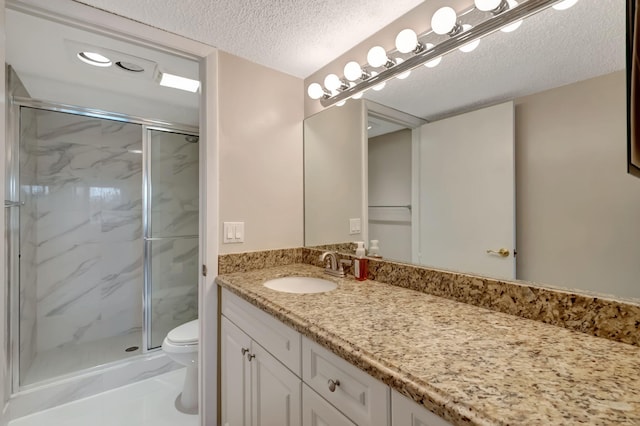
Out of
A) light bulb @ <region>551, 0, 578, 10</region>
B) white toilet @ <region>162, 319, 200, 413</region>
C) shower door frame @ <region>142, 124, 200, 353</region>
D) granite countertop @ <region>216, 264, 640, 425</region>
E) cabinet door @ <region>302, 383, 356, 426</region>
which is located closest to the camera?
granite countertop @ <region>216, 264, 640, 425</region>

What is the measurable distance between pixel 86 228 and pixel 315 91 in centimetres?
236

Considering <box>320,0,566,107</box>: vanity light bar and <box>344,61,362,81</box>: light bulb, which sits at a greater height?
<box>344,61,362,81</box>: light bulb

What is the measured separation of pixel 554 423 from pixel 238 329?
1.16 metres

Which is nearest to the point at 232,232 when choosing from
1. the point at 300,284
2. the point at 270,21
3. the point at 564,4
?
the point at 300,284

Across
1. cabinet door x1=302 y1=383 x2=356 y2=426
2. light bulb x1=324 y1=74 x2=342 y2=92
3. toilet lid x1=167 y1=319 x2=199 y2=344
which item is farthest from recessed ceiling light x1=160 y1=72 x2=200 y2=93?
cabinet door x1=302 y1=383 x2=356 y2=426

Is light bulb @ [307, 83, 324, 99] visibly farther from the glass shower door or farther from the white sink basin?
the glass shower door

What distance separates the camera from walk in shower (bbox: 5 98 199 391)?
2234 mm

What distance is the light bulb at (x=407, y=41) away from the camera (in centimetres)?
120

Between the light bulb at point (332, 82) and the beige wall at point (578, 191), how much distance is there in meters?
0.91

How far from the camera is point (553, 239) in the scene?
3.10 feet

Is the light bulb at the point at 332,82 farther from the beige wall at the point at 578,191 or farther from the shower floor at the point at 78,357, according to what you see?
the shower floor at the point at 78,357

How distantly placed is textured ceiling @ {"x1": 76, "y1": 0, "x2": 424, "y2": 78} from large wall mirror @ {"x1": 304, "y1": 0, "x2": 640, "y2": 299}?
31 cm

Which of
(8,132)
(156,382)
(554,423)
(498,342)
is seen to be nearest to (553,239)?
(498,342)

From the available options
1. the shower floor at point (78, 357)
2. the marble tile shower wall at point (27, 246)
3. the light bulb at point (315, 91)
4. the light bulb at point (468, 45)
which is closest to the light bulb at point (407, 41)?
the light bulb at point (468, 45)
